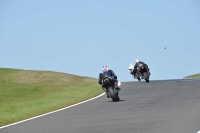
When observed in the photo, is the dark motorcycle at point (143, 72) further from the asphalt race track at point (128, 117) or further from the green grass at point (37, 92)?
the asphalt race track at point (128, 117)

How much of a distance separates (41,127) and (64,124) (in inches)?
27.7

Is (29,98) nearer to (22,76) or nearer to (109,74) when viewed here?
(109,74)

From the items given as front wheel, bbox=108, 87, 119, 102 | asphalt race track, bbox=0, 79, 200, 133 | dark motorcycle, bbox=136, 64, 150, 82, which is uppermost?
dark motorcycle, bbox=136, 64, 150, 82

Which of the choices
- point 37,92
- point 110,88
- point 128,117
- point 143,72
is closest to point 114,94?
point 110,88

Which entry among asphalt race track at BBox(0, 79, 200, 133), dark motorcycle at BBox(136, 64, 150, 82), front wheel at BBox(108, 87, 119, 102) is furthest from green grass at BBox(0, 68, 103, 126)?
dark motorcycle at BBox(136, 64, 150, 82)

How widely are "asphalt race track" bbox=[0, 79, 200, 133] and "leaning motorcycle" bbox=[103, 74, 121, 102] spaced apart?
0.34 m

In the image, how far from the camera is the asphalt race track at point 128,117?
621 inches

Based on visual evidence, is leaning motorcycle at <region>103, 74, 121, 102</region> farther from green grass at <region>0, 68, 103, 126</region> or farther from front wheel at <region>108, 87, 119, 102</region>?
green grass at <region>0, 68, 103, 126</region>

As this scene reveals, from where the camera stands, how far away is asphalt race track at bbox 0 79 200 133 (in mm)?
15781

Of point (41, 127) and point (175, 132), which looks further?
point (41, 127)

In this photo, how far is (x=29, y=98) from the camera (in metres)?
33.1

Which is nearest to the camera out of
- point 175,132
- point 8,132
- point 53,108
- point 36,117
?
point 175,132

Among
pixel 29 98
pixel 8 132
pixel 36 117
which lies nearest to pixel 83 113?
pixel 36 117

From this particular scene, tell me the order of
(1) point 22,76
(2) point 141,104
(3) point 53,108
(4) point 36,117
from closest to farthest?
(4) point 36,117
(2) point 141,104
(3) point 53,108
(1) point 22,76
